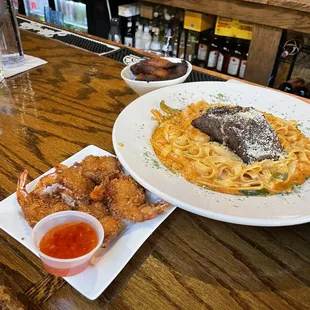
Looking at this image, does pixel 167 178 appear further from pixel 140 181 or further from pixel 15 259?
pixel 15 259

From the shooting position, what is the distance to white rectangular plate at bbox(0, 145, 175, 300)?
0.64 metres

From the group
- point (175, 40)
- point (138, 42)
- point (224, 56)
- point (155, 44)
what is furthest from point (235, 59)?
point (138, 42)

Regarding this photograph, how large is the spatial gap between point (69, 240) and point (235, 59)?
2741 millimetres

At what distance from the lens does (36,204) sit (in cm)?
77

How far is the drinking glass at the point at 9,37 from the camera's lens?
1548mm

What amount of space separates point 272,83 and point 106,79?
1825 millimetres

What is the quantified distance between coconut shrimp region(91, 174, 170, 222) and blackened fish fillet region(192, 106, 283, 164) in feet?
1.09

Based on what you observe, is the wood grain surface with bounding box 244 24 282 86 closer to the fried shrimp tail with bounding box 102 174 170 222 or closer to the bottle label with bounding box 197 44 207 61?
the bottle label with bounding box 197 44 207 61

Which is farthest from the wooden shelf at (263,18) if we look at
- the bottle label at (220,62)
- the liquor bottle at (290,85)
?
the bottle label at (220,62)

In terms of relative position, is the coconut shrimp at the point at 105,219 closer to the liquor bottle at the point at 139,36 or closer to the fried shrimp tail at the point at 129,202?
the fried shrimp tail at the point at 129,202

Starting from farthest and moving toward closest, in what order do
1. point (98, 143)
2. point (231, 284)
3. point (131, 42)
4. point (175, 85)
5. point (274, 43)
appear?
1. point (131, 42)
2. point (274, 43)
3. point (175, 85)
4. point (98, 143)
5. point (231, 284)

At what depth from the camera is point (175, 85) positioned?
1.32 metres

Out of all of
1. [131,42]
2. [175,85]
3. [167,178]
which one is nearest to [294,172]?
[167,178]

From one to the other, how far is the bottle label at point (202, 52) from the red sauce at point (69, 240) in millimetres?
2858
